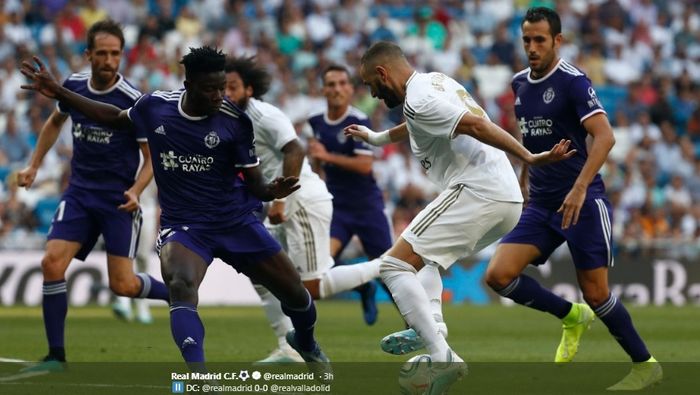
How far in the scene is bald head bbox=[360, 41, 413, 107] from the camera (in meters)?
8.69

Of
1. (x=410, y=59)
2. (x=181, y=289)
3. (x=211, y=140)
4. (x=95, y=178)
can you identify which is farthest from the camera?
(x=410, y=59)

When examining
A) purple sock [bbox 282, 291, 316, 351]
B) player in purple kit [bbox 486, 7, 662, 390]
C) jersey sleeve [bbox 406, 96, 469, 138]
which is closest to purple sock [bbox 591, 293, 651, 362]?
player in purple kit [bbox 486, 7, 662, 390]

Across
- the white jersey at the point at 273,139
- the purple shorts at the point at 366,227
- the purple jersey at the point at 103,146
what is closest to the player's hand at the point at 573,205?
the white jersey at the point at 273,139

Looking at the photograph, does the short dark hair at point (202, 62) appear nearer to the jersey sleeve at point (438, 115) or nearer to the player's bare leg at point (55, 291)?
the jersey sleeve at point (438, 115)

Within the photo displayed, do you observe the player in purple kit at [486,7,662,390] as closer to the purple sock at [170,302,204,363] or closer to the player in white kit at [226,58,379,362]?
the player in white kit at [226,58,379,362]

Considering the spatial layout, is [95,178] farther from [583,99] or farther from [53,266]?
[583,99]

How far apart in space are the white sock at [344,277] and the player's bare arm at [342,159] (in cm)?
129

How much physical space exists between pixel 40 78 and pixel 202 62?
1424 millimetres

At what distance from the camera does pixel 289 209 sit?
1235 cm

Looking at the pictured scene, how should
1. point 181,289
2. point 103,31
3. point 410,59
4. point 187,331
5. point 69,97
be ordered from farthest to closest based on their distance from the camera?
point 410,59 → point 103,31 → point 69,97 → point 181,289 → point 187,331

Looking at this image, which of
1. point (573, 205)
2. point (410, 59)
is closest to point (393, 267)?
point (573, 205)

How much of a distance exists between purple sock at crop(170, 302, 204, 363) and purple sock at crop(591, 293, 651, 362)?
10.9ft

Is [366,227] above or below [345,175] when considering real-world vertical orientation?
below

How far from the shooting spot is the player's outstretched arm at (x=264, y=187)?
885 centimetres
